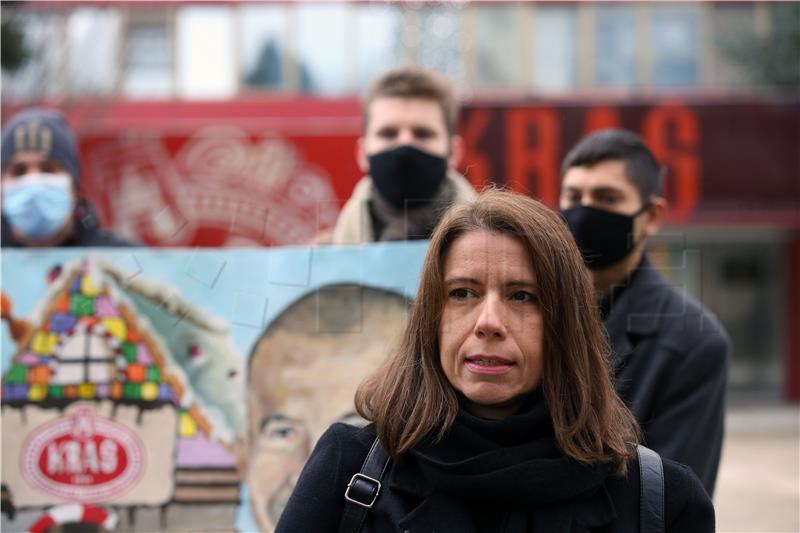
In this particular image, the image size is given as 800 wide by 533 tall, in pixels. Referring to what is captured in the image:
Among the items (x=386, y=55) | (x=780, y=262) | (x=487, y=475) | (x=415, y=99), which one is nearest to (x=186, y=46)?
(x=386, y=55)

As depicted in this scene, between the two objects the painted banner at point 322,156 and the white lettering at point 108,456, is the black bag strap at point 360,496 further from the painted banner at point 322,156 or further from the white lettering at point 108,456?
the painted banner at point 322,156

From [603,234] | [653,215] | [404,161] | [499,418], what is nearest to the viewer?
[499,418]

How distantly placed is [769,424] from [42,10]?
1212 cm

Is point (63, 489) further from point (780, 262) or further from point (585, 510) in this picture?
point (780, 262)

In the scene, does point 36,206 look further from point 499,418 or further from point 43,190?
point 499,418

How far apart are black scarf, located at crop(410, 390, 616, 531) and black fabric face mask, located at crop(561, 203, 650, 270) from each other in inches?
48.4

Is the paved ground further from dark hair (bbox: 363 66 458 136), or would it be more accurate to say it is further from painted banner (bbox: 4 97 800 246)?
dark hair (bbox: 363 66 458 136)

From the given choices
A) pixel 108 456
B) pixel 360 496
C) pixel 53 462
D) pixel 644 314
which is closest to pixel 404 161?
pixel 644 314

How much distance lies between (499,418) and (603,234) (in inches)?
49.6

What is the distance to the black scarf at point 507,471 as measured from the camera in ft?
5.83

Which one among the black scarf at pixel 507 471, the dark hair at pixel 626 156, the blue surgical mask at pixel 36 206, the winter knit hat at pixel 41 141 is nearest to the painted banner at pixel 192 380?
the blue surgical mask at pixel 36 206

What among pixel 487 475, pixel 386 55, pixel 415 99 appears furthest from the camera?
pixel 386 55

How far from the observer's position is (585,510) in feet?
5.98

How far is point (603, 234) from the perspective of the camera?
3.01 meters
